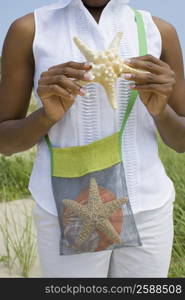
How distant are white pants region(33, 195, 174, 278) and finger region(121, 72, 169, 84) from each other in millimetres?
407

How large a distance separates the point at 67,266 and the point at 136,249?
22cm

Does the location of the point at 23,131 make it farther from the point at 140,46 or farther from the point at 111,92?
the point at 140,46

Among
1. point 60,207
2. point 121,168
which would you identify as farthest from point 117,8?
point 60,207

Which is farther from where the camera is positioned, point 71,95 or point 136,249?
point 136,249

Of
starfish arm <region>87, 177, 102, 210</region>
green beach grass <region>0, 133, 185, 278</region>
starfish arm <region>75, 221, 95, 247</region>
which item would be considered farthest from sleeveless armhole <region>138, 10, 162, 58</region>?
green beach grass <region>0, 133, 185, 278</region>

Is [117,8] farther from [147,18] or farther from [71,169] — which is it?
[71,169]

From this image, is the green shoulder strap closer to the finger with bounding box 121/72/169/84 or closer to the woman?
the woman

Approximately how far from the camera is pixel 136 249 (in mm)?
1570

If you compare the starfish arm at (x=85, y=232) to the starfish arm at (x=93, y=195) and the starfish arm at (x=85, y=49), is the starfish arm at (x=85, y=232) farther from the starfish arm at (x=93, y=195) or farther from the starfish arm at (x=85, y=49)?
the starfish arm at (x=85, y=49)

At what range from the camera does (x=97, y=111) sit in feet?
4.83

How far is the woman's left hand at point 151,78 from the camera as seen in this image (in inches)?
53.3

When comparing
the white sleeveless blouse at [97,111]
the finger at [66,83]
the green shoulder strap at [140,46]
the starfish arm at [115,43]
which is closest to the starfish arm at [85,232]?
the white sleeveless blouse at [97,111]

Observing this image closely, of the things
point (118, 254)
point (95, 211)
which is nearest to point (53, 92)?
point (95, 211)

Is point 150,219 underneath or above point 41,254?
above
